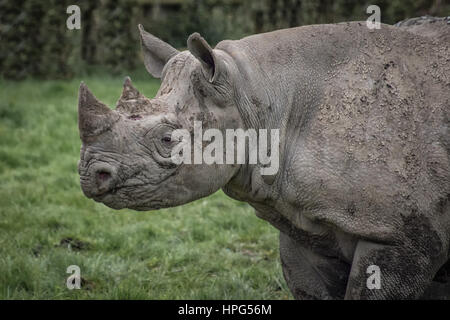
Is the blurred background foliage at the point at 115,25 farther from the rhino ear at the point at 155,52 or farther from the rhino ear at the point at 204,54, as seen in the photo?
the rhino ear at the point at 204,54

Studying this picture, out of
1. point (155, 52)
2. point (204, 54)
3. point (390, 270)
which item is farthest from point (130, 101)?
point (390, 270)

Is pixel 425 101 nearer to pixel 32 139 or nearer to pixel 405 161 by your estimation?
pixel 405 161

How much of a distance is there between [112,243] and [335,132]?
3.21 m

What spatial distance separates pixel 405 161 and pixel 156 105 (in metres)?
1.19

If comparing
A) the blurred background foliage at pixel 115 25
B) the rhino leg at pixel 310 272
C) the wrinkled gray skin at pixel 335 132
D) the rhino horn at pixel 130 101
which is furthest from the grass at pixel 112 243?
the blurred background foliage at pixel 115 25

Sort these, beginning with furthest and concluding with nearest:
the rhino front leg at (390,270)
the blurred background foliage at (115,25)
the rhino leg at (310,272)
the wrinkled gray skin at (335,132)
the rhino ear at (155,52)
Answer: the blurred background foliage at (115,25) < the rhino leg at (310,272) < the rhino ear at (155,52) < the rhino front leg at (390,270) < the wrinkled gray skin at (335,132)

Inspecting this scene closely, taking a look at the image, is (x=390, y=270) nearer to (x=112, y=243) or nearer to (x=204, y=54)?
(x=204, y=54)

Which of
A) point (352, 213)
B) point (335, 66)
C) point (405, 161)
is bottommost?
point (352, 213)

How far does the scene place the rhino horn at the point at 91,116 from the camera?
2879 mm

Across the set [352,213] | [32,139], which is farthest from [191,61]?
[32,139]

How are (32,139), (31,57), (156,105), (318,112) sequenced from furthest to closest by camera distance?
(31,57), (32,139), (318,112), (156,105)

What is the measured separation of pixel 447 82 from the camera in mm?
3426

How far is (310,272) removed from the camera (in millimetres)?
3949

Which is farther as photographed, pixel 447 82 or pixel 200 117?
pixel 447 82
